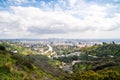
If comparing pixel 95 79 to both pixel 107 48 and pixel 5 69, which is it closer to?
pixel 5 69

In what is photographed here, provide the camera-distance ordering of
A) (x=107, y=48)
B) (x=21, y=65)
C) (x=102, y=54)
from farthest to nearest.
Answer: (x=107, y=48), (x=102, y=54), (x=21, y=65)

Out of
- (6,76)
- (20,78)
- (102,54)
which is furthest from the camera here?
(102,54)

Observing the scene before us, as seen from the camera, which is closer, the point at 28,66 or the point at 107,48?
the point at 28,66

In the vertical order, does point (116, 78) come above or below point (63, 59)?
above

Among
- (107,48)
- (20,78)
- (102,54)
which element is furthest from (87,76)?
(107,48)

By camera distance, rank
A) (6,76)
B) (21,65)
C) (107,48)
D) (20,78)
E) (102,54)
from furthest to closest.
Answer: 1. (107,48)
2. (102,54)
3. (21,65)
4. (20,78)
5. (6,76)

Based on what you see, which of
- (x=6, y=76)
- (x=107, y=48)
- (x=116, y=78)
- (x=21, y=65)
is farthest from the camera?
(x=107, y=48)

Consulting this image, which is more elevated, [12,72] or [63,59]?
[12,72]

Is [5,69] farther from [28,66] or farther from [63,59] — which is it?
[63,59]

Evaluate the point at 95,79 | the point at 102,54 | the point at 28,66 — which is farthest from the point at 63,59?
the point at 95,79
